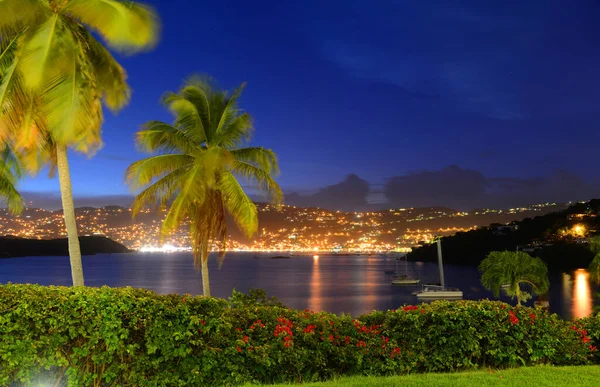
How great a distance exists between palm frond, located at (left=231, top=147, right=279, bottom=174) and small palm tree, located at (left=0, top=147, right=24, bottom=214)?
834cm

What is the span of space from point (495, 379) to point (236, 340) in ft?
13.1

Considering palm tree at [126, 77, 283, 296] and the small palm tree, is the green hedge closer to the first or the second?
palm tree at [126, 77, 283, 296]

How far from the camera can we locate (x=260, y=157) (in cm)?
1895

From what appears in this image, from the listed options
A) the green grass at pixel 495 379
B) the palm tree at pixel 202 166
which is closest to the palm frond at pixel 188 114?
the palm tree at pixel 202 166

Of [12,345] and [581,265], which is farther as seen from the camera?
[581,265]

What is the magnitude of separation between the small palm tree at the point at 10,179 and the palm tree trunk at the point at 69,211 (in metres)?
6.89

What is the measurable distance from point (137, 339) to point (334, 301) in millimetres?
73273

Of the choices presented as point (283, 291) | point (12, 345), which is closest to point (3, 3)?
point (12, 345)

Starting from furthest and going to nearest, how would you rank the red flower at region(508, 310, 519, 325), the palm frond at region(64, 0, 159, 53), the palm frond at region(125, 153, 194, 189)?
the palm frond at region(125, 153, 194, 189) → the palm frond at region(64, 0, 159, 53) → the red flower at region(508, 310, 519, 325)

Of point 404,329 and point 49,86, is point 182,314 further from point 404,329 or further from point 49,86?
point 49,86

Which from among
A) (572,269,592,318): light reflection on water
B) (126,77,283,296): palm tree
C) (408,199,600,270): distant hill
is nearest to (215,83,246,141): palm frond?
(126,77,283,296): palm tree

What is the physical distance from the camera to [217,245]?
19375 millimetres

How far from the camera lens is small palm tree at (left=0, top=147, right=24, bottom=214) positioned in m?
19.9

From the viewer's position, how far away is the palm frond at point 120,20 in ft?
43.7
